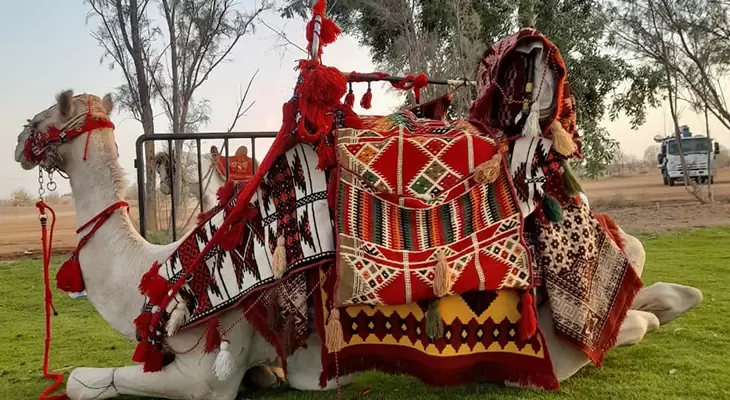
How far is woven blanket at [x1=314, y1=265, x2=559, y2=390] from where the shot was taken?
2766mm

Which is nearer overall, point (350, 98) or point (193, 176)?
point (350, 98)

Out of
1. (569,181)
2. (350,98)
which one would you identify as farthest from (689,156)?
(350,98)

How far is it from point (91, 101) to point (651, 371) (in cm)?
332

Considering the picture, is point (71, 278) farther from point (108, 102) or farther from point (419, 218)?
point (419, 218)

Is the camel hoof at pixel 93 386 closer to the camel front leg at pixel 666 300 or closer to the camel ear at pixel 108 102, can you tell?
the camel ear at pixel 108 102

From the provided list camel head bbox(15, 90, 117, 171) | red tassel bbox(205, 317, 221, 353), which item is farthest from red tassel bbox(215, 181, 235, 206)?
camel head bbox(15, 90, 117, 171)

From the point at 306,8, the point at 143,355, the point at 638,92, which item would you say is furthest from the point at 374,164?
the point at 638,92

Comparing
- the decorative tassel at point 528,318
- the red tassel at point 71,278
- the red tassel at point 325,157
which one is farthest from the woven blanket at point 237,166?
the decorative tassel at point 528,318

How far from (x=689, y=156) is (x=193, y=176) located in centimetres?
2000

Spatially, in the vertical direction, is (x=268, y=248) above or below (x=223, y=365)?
above

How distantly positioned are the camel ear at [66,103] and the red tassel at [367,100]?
5.00 feet

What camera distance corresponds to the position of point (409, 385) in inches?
126

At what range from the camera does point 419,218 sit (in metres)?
2.84

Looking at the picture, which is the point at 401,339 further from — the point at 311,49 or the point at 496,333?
the point at 311,49
